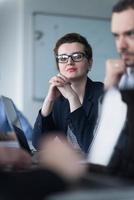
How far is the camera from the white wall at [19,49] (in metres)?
4.14

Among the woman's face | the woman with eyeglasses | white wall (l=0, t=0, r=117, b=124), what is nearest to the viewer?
the woman with eyeglasses

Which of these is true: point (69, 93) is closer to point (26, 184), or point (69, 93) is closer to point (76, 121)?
point (76, 121)

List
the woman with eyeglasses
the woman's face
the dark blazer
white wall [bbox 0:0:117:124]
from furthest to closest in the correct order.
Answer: white wall [bbox 0:0:117:124], the woman's face, the woman with eyeglasses, the dark blazer

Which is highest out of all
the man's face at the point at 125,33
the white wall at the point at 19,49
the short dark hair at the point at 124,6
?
the short dark hair at the point at 124,6

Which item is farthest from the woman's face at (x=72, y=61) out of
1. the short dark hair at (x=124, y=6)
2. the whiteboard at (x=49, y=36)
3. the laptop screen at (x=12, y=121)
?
the whiteboard at (x=49, y=36)

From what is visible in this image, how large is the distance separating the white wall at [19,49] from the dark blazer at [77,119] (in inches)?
97.3

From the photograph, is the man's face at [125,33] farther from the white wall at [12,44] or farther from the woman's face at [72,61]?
the white wall at [12,44]

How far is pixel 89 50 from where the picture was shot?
1723mm

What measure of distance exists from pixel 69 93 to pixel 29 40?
106 inches

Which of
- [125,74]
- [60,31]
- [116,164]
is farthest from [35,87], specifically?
[116,164]

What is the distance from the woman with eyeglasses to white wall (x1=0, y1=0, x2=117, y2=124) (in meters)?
2.46

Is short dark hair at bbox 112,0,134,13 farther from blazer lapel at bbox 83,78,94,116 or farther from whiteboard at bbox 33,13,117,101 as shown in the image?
whiteboard at bbox 33,13,117,101

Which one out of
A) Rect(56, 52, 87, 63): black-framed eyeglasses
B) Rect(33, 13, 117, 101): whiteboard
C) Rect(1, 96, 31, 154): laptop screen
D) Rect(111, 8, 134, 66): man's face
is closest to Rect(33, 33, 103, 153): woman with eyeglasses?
Rect(56, 52, 87, 63): black-framed eyeglasses

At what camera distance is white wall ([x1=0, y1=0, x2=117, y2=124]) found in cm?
414
